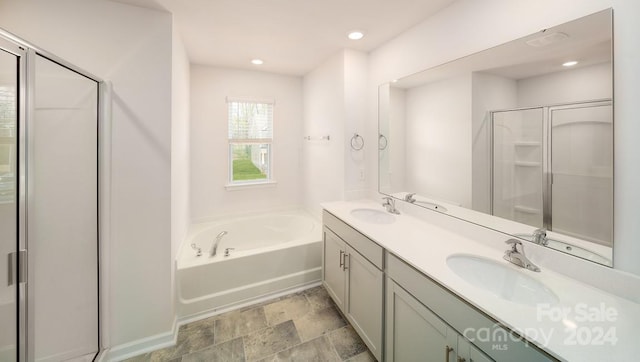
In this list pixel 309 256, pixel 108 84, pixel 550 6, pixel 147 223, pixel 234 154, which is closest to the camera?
pixel 550 6

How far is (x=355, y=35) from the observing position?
2.28 m

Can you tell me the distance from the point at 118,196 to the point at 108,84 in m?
0.79

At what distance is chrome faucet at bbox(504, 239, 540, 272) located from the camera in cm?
123

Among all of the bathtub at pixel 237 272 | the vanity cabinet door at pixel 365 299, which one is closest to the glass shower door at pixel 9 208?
the bathtub at pixel 237 272

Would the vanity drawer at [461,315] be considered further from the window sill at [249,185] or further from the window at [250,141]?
the window at [250,141]

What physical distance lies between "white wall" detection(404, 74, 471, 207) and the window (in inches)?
84.4

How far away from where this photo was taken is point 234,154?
3512 millimetres

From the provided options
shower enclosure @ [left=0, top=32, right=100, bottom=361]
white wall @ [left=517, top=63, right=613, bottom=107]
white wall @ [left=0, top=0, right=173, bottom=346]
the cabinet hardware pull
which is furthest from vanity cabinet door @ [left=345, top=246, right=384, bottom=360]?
shower enclosure @ [left=0, top=32, right=100, bottom=361]

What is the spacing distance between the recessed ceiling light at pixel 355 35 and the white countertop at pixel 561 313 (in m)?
1.90

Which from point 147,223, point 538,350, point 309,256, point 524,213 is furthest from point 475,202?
point 147,223

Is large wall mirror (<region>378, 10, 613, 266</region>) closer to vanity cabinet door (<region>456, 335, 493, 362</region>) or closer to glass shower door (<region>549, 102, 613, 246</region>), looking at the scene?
glass shower door (<region>549, 102, 613, 246</region>)

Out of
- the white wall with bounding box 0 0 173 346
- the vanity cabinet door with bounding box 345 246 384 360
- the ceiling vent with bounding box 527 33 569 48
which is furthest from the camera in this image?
the white wall with bounding box 0 0 173 346

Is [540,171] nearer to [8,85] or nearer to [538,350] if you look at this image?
[538,350]

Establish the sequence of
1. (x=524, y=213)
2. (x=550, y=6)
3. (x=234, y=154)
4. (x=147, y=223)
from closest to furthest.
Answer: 1. (x=550, y=6)
2. (x=524, y=213)
3. (x=147, y=223)
4. (x=234, y=154)
